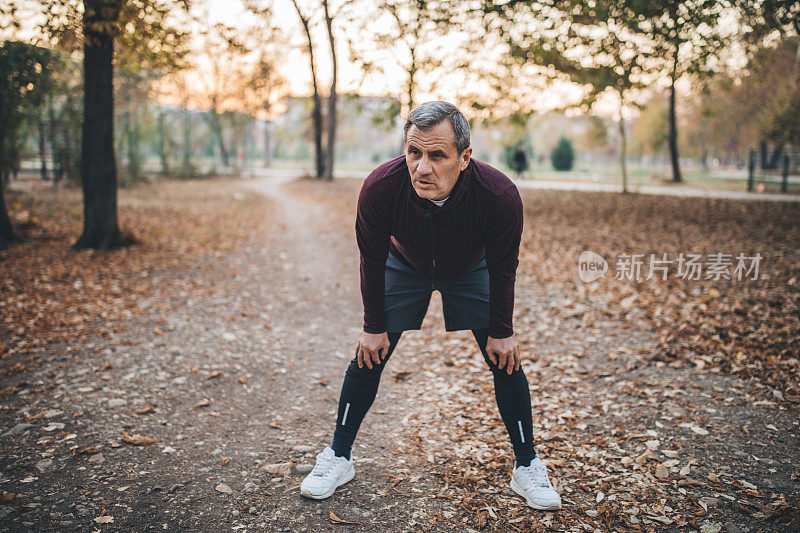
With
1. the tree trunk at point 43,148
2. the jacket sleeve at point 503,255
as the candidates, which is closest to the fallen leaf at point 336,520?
the jacket sleeve at point 503,255

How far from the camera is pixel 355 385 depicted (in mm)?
2822

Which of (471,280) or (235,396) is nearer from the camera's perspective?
(471,280)

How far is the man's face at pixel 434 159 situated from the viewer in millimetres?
2275

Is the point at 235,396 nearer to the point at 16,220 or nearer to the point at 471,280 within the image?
the point at 471,280

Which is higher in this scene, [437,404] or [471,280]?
[471,280]

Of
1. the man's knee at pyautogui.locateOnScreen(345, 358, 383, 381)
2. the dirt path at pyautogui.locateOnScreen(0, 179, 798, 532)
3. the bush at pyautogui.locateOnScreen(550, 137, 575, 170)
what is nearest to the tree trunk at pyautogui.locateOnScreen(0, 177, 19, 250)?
the dirt path at pyautogui.locateOnScreen(0, 179, 798, 532)

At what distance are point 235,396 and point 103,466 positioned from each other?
3.80 feet

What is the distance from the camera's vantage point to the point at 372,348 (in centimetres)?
268

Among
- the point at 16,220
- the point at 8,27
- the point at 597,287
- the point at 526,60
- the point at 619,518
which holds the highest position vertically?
the point at 526,60

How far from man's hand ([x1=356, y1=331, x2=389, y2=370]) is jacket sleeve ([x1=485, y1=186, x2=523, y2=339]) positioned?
565 millimetres

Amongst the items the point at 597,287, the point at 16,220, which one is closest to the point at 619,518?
the point at 597,287

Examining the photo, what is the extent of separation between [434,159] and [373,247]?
1.80 ft

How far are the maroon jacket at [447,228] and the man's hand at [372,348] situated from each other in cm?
4

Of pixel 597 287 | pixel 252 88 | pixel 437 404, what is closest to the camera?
pixel 437 404
